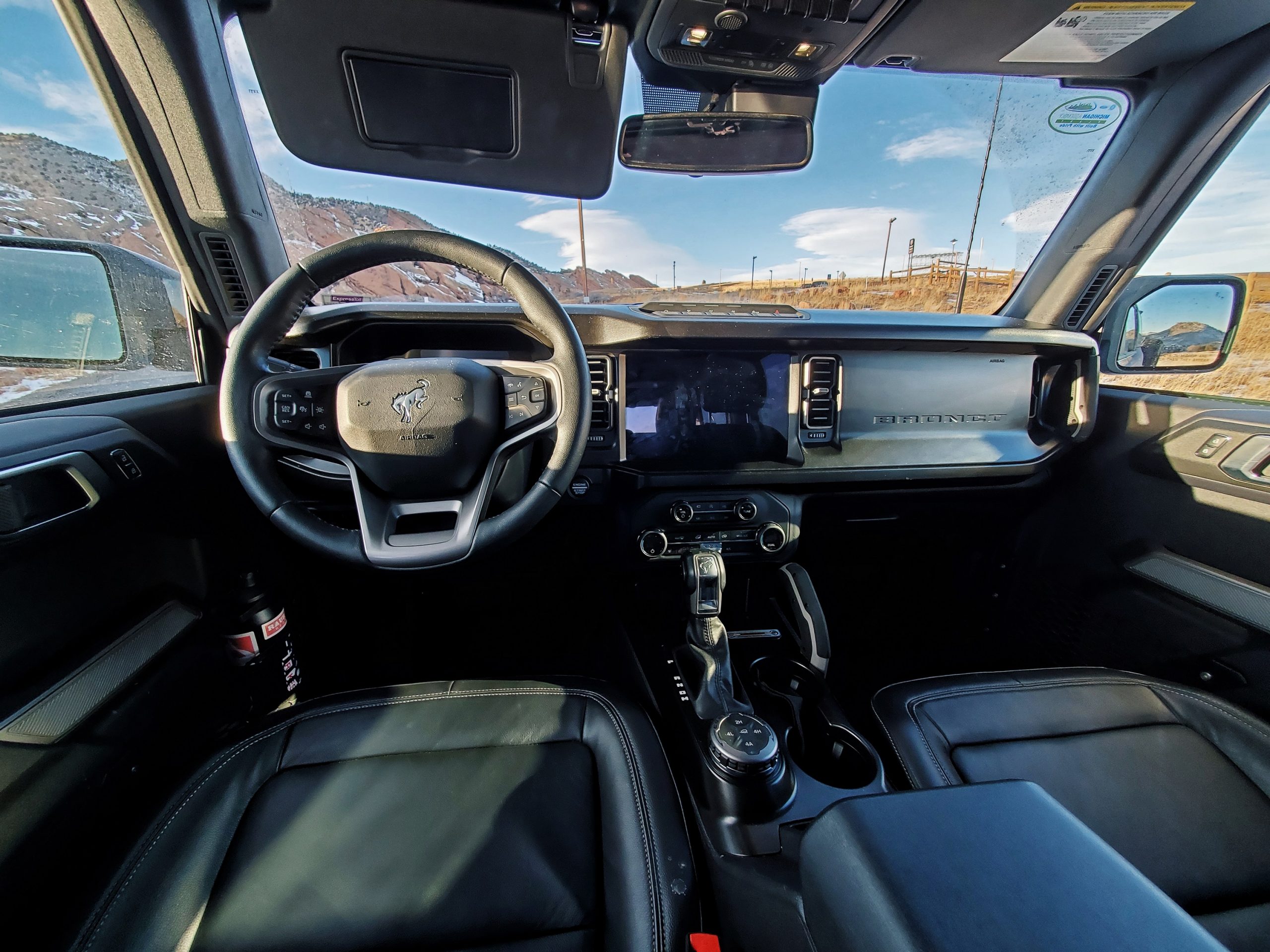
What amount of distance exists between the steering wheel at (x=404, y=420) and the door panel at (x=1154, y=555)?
1911mm

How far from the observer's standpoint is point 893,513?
232 centimetres

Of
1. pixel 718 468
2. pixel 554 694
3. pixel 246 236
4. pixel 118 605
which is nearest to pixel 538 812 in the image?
pixel 554 694

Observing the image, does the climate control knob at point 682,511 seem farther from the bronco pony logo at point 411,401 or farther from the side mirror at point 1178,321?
the side mirror at point 1178,321

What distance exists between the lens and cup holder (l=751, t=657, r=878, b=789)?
1.54m

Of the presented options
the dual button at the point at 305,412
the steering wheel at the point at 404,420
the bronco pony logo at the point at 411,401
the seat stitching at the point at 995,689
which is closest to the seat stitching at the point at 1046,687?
the seat stitching at the point at 995,689

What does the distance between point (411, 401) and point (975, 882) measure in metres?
1.23

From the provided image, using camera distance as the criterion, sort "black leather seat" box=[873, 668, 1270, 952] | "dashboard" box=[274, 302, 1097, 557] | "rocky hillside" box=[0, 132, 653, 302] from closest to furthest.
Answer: "black leather seat" box=[873, 668, 1270, 952]
"rocky hillside" box=[0, 132, 653, 302]
"dashboard" box=[274, 302, 1097, 557]

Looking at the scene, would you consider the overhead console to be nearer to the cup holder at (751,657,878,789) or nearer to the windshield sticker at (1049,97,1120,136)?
the windshield sticker at (1049,97,1120,136)

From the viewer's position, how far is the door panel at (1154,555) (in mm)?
1674

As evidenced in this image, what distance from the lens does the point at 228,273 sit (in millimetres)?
1653

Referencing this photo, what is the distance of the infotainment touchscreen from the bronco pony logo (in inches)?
28.2

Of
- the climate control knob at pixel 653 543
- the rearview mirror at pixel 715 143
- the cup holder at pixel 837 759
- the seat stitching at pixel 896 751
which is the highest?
the rearview mirror at pixel 715 143

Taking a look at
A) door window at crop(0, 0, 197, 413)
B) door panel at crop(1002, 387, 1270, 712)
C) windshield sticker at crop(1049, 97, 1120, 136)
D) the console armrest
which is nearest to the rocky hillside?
door window at crop(0, 0, 197, 413)

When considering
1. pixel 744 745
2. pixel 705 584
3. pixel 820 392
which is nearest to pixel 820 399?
pixel 820 392
